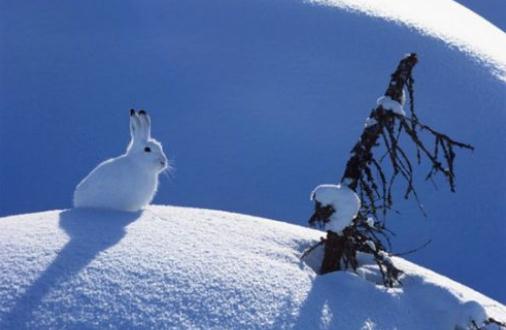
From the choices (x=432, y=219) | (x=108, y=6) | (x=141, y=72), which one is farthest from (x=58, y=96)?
(x=432, y=219)

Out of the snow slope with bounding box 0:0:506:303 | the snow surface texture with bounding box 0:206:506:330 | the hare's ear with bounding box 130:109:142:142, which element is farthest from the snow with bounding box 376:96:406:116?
the snow slope with bounding box 0:0:506:303

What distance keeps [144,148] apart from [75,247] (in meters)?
1.12

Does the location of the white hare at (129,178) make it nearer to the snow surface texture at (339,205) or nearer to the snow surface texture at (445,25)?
the snow surface texture at (339,205)

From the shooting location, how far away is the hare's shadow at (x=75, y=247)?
269 centimetres

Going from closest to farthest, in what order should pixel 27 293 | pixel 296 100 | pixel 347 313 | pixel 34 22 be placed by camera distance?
pixel 27 293
pixel 347 313
pixel 296 100
pixel 34 22

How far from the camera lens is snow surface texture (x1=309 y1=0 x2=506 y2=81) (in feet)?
27.8

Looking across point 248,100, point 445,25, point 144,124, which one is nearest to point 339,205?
point 144,124

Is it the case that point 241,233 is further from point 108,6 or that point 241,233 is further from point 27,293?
point 108,6

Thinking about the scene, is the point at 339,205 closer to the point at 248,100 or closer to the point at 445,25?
the point at 248,100

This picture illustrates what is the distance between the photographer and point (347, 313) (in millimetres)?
3074

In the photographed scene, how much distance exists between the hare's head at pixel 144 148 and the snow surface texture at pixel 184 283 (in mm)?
450

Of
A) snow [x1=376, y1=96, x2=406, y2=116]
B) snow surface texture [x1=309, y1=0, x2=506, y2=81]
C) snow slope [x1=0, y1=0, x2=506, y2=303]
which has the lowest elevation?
snow slope [x1=0, y1=0, x2=506, y2=303]

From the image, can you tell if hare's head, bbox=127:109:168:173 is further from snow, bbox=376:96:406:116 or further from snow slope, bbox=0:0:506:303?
snow slope, bbox=0:0:506:303

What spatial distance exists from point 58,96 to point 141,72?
0.88m
